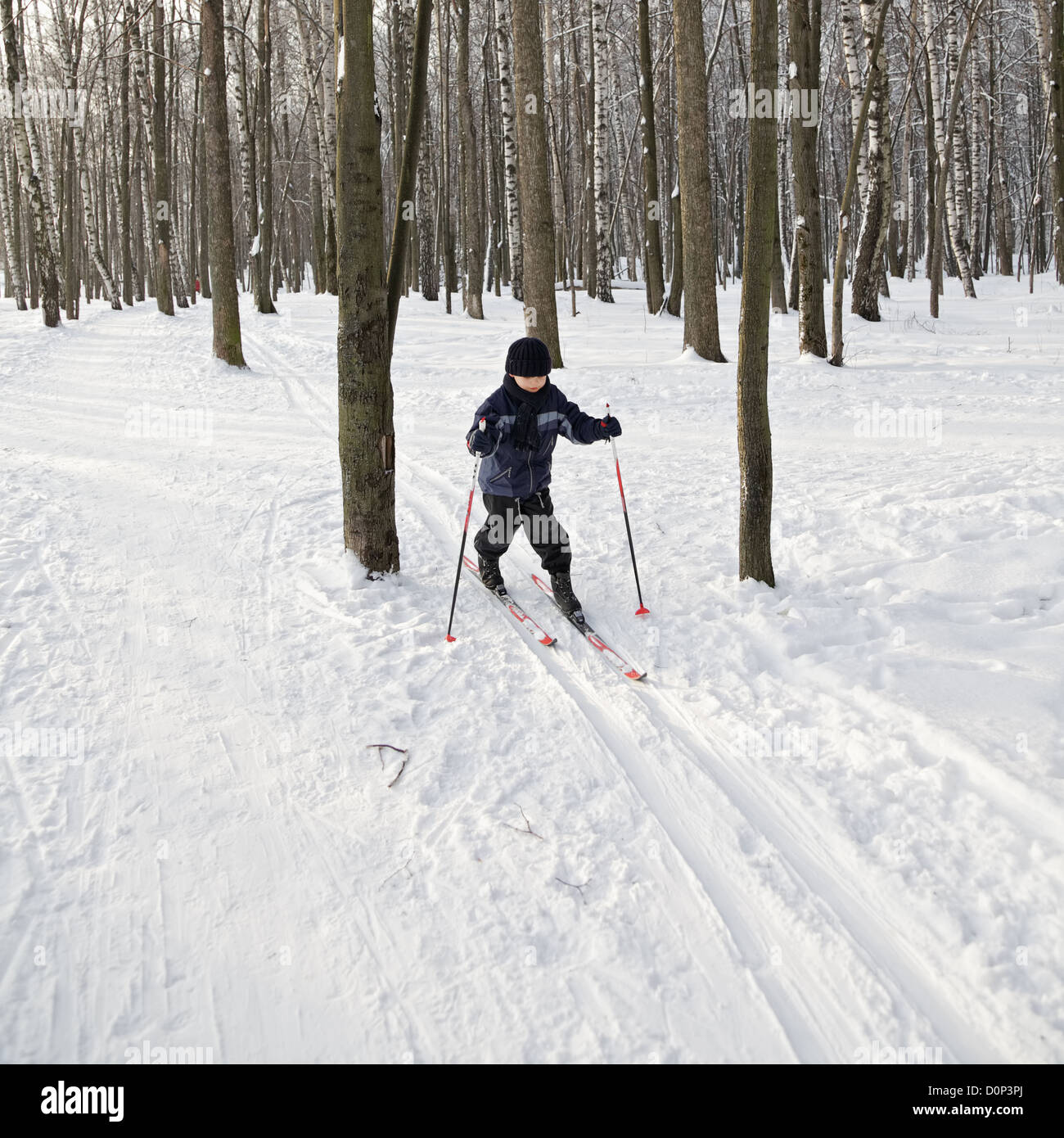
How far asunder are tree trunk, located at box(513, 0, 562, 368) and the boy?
19.3 feet

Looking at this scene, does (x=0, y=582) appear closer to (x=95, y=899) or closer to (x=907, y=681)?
(x=95, y=899)

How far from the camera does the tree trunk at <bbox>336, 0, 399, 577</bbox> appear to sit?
4699 millimetres

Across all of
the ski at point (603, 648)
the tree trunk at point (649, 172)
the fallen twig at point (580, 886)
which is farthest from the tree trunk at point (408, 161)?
the tree trunk at point (649, 172)

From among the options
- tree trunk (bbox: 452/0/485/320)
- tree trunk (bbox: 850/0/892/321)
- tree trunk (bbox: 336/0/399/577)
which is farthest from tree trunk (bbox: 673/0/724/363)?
tree trunk (bbox: 336/0/399/577)

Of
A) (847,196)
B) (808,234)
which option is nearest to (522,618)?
(847,196)

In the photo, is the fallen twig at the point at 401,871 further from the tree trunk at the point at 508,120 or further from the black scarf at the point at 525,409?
the tree trunk at the point at 508,120

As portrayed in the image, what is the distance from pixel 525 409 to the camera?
4.88 metres

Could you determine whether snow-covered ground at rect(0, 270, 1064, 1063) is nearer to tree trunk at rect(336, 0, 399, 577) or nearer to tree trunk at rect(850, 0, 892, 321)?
tree trunk at rect(336, 0, 399, 577)

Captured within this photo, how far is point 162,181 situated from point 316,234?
23.2 feet

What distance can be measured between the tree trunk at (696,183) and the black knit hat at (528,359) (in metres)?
7.56

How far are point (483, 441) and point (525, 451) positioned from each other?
354 mm

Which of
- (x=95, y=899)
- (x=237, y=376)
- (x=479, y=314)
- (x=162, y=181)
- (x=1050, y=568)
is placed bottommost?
(x=95, y=899)
